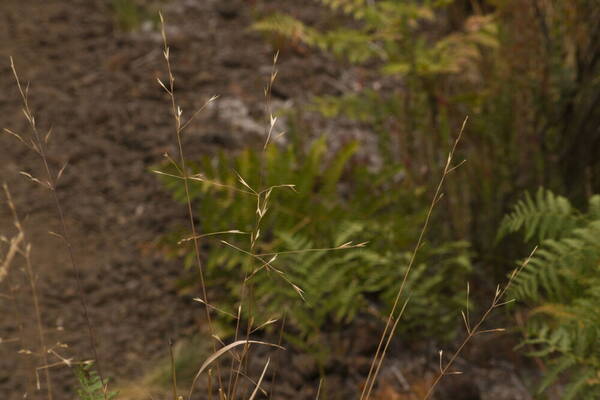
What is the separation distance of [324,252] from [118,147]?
148 cm

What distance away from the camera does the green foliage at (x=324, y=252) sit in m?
2.04

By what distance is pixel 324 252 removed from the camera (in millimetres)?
1996

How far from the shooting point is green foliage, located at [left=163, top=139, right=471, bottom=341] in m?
2.04

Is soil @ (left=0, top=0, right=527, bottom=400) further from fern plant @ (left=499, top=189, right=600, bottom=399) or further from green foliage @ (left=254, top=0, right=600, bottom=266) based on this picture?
green foliage @ (left=254, top=0, right=600, bottom=266)

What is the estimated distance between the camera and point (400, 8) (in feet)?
7.16

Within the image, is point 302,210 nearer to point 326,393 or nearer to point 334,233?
point 334,233

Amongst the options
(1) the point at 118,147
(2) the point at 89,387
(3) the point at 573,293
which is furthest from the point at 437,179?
(1) the point at 118,147

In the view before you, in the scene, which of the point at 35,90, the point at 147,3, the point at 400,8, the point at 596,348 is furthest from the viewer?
the point at 147,3

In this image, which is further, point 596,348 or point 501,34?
point 501,34

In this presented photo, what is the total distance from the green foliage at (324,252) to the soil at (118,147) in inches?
6.4

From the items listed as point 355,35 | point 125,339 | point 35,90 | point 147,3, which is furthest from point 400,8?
point 147,3

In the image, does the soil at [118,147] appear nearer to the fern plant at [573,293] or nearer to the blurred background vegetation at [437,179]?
the blurred background vegetation at [437,179]

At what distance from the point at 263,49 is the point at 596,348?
8.60 feet

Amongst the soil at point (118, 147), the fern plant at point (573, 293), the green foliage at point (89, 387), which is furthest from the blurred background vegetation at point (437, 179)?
the green foliage at point (89, 387)
